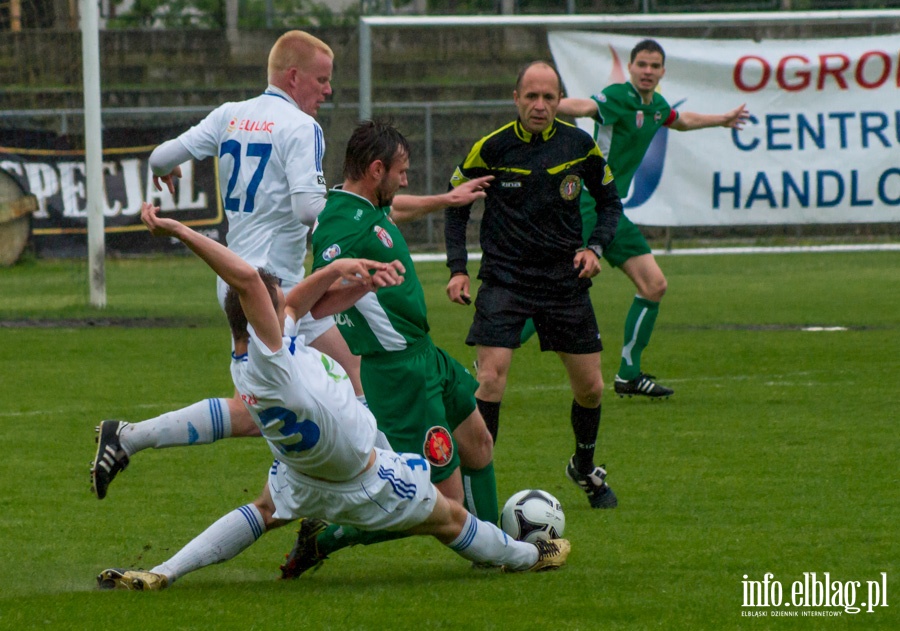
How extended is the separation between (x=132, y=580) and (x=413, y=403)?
114 centimetres

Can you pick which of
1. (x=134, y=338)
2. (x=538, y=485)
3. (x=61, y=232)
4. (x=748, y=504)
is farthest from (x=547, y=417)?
(x=61, y=232)

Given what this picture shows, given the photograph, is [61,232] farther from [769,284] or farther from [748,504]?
[748,504]

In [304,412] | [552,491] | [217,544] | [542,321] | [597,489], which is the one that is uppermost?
[304,412]

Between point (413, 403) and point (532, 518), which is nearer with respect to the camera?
point (413, 403)

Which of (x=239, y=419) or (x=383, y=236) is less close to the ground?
(x=383, y=236)

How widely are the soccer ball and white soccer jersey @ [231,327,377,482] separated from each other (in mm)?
952

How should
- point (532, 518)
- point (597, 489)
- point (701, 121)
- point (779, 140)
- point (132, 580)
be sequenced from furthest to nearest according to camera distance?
point (779, 140), point (701, 121), point (597, 489), point (532, 518), point (132, 580)

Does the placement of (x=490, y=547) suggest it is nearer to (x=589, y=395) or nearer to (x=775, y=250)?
(x=589, y=395)

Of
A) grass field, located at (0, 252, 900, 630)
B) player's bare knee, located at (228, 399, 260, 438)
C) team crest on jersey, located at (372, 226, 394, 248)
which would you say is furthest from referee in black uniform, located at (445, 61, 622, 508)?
team crest on jersey, located at (372, 226, 394, 248)

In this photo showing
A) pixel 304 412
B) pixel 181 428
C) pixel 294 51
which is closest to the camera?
pixel 304 412

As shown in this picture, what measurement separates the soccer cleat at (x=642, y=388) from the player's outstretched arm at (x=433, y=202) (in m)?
3.52

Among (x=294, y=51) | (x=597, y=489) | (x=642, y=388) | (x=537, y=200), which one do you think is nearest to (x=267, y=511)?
(x=597, y=489)

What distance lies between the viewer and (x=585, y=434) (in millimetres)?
6434

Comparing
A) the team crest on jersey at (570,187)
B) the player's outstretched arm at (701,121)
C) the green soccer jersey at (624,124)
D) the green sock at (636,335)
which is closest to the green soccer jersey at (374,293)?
the team crest on jersey at (570,187)
